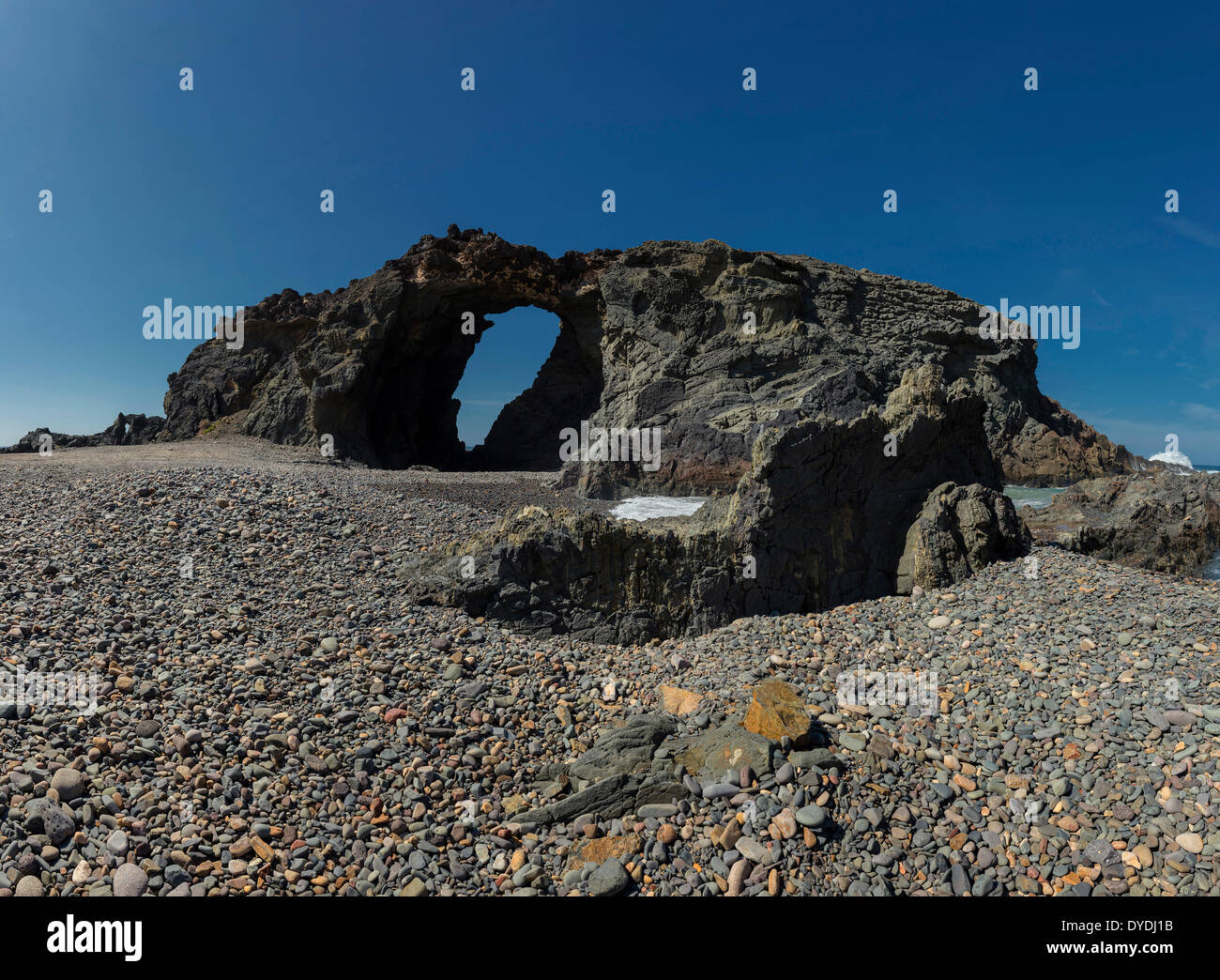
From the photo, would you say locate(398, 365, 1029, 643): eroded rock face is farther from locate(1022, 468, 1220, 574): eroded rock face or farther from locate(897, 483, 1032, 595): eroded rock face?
locate(1022, 468, 1220, 574): eroded rock face

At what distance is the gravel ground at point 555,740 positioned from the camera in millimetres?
5457

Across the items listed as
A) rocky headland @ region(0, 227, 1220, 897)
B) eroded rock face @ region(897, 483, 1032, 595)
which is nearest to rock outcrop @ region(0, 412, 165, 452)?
rocky headland @ region(0, 227, 1220, 897)

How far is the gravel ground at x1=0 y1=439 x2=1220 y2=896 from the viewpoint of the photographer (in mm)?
5457

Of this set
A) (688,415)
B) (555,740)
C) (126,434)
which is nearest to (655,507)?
(688,415)

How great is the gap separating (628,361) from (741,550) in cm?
2101

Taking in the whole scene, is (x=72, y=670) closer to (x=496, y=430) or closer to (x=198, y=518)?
(x=198, y=518)

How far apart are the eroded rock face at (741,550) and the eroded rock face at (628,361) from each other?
35.6 ft

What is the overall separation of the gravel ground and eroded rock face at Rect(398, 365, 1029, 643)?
53cm

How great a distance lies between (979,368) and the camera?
37500 mm

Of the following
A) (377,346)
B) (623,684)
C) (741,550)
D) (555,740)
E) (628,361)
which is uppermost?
(377,346)

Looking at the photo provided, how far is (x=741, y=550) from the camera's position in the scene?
10.7m

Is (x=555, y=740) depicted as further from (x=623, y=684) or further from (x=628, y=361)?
(x=628, y=361)

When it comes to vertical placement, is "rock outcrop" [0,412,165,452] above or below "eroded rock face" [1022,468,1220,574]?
above

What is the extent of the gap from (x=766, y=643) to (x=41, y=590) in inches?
438
